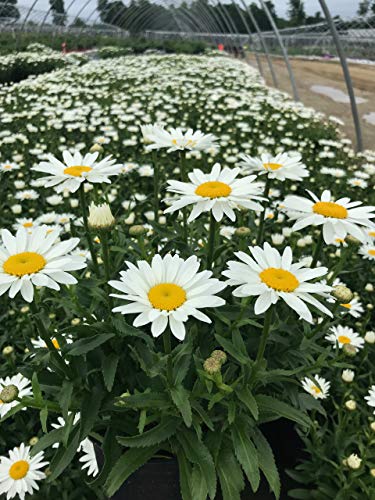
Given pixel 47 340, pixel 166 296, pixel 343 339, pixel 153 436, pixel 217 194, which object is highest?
pixel 217 194

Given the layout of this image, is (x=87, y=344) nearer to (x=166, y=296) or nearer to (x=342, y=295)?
(x=166, y=296)

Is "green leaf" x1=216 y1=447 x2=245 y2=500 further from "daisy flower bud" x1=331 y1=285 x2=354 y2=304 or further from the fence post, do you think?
the fence post

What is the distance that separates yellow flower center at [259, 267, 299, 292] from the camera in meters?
0.82

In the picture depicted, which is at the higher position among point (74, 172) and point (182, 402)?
point (74, 172)

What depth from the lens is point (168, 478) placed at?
117 centimetres

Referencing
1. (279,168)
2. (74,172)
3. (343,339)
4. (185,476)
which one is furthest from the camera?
(343,339)

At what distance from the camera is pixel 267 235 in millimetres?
2816

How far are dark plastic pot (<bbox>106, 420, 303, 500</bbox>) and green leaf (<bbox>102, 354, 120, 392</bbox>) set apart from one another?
1.05 feet

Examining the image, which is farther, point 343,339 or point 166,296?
point 343,339

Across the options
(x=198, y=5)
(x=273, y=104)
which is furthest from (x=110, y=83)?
(x=198, y=5)

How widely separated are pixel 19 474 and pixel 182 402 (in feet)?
2.54

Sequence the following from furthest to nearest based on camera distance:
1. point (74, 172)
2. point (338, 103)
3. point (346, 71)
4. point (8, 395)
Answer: point (338, 103)
point (346, 71)
point (74, 172)
point (8, 395)

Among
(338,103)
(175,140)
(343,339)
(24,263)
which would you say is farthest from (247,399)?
(338,103)

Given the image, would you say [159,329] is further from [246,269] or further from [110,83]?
[110,83]
